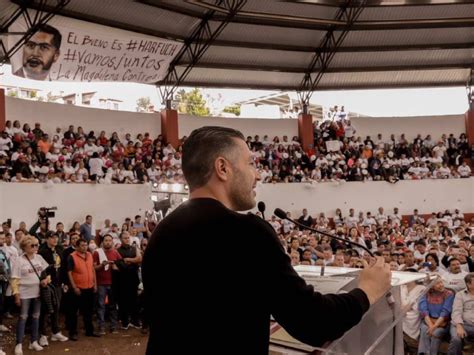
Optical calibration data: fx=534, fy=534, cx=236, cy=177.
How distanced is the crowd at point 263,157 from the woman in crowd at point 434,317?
8.42m

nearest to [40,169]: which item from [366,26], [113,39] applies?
[113,39]

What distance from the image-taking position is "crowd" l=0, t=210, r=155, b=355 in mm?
6797

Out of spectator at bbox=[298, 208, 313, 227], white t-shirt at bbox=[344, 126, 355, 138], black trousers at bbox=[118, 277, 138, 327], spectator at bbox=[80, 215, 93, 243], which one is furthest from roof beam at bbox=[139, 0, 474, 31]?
black trousers at bbox=[118, 277, 138, 327]

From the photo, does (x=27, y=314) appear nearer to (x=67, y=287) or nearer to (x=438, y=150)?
(x=67, y=287)

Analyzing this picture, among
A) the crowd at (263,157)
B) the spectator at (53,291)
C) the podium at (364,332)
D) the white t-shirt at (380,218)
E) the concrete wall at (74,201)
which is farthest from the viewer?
the white t-shirt at (380,218)

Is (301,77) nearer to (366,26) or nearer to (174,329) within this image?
(366,26)

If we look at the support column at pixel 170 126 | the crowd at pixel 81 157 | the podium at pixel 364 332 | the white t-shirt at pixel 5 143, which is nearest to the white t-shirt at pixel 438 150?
the support column at pixel 170 126

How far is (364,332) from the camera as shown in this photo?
1.80m

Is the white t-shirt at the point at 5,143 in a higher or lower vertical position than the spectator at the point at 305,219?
higher

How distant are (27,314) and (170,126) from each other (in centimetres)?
1283

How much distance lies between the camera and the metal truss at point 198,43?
52.1 ft

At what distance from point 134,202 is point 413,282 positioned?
13.9 metres

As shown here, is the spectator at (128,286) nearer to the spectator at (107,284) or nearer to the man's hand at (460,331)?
the spectator at (107,284)

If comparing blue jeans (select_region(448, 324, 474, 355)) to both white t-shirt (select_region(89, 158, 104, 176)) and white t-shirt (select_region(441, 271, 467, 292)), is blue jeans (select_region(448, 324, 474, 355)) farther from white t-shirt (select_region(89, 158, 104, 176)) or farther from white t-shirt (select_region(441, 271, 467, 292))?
white t-shirt (select_region(89, 158, 104, 176))
